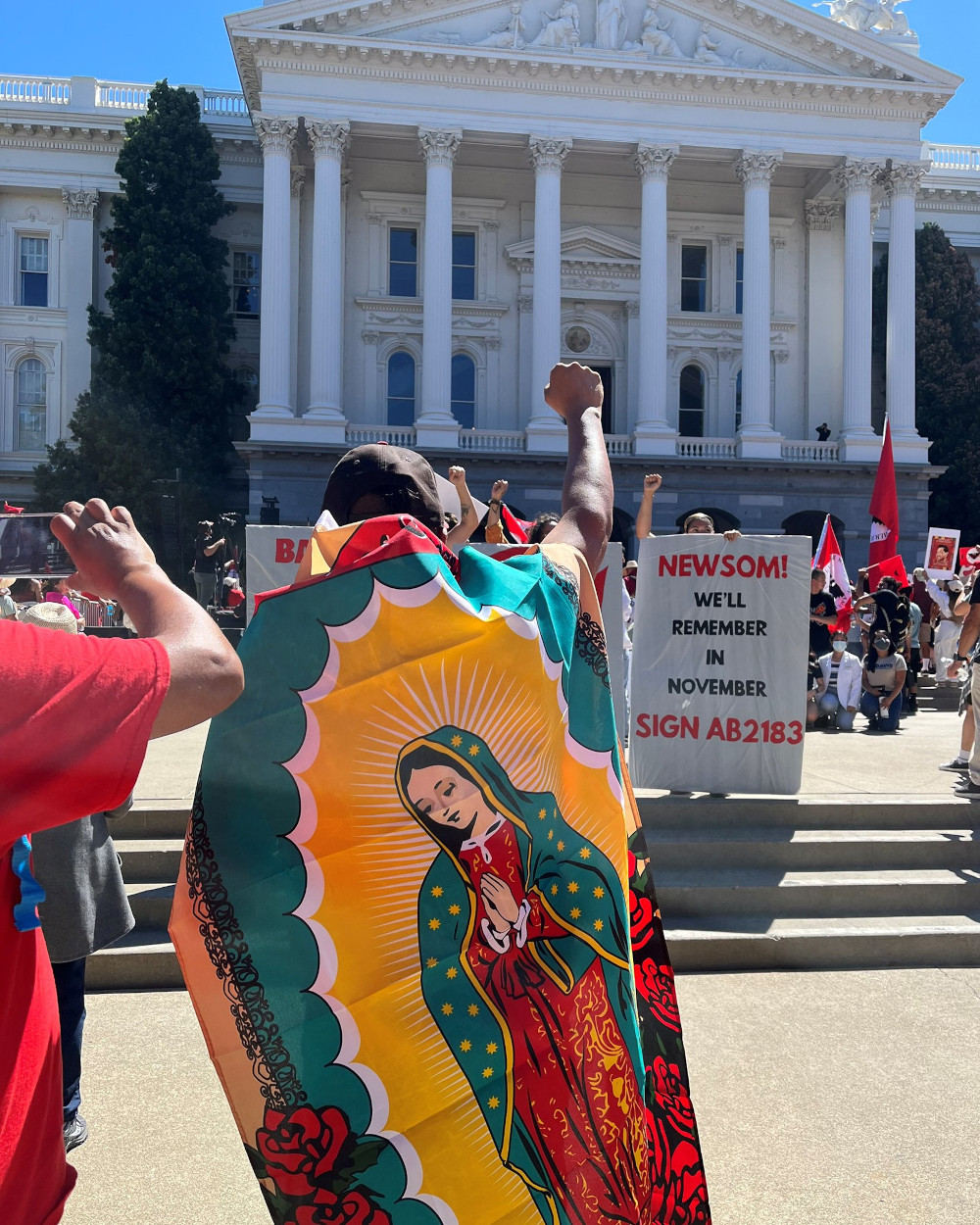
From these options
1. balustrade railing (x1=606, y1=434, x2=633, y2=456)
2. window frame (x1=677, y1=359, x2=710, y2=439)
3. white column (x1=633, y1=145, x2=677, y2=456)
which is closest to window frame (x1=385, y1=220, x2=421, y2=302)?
white column (x1=633, y1=145, x2=677, y2=456)

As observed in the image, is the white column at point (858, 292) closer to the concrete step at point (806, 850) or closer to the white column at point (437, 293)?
the white column at point (437, 293)

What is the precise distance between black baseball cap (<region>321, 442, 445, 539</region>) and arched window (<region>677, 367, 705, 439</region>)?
33.2m

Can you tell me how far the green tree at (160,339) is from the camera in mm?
31219

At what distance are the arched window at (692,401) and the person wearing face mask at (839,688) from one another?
73.4 feet

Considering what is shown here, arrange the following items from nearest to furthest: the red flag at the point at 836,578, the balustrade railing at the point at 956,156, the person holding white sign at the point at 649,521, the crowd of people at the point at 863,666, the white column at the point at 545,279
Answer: the person holding white sign at the point at 649,521 → the crowd of people at the point at 863,666 → the red flag at the point at 836,578 → the white column at the point at 545,279 → the balustrade railing at the point at 956,156

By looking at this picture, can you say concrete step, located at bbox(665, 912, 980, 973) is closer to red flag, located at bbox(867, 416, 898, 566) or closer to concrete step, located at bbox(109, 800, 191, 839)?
concrete step, located at bbox(109, 800, 191, 839)

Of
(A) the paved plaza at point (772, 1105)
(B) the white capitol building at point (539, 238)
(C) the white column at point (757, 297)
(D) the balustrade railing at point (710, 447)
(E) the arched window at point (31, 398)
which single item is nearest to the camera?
(A) the paved plaza at point (772, 1105)

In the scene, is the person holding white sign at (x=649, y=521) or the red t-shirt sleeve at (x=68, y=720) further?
the person holding white sign at (x=649, y=521)

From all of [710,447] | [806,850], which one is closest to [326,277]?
[710,447]

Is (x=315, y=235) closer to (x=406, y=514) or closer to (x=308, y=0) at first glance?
(x=308, y=0)

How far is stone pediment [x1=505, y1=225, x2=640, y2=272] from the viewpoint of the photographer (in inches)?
1288

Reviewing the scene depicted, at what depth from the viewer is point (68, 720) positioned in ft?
3.69

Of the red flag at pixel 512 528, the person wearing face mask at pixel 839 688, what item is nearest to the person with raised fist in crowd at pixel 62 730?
the red flag at pixel 512 528

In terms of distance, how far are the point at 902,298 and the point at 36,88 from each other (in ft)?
95.6
